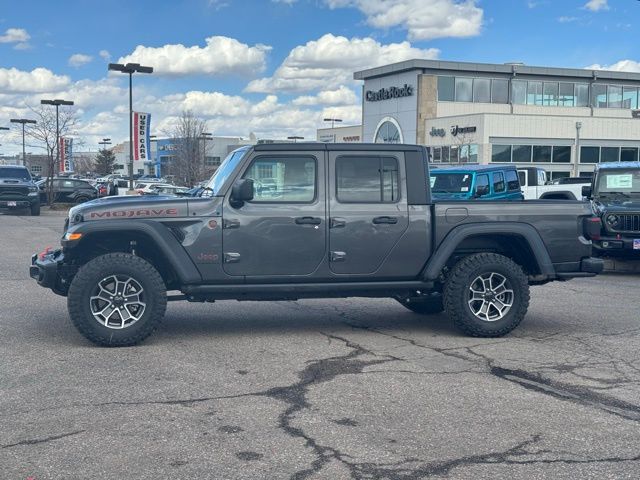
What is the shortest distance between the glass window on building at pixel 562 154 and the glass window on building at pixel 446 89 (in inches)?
362

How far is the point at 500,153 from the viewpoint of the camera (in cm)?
5247

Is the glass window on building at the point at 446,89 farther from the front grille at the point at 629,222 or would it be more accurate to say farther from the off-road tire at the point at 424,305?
the off-road tire at the point at 424,305

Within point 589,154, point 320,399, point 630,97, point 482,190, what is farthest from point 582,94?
point 320,399

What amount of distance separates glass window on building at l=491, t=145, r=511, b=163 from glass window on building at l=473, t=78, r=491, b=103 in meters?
8.62

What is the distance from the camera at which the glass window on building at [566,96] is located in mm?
62062

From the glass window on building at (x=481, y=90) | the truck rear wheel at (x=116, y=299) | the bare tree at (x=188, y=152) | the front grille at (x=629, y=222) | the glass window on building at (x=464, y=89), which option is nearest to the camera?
the truck rear wheel at (x=116, y=299)

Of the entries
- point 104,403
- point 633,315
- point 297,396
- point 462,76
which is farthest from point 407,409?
point 462,76

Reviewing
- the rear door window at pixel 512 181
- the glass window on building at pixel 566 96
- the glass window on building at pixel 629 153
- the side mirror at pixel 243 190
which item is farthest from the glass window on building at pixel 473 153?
the side mirror at pixel 243 190

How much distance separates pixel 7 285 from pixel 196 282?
510 centimetres

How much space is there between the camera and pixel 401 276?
306 inches

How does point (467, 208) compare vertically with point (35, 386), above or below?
above

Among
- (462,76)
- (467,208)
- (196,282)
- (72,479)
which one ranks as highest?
(462,76)

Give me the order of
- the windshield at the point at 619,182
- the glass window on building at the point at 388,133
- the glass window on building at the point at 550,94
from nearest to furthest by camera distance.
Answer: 1. the windshield at the point at 619,182
2. the glass window on building at the point at 388,133
3. the glass window on building at the point at 550,94

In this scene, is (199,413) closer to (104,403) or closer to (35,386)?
(104,403)
